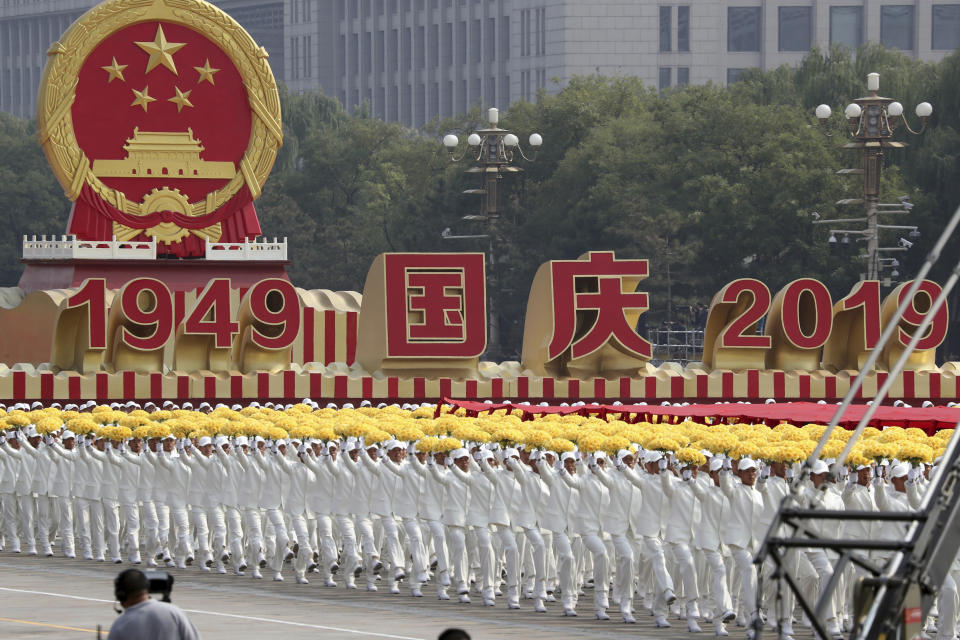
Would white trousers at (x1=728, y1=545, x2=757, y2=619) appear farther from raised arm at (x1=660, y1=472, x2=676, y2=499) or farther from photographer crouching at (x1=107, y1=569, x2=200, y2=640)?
photographer crouching at (x1=107, y1=569, x2=200, y2=640)

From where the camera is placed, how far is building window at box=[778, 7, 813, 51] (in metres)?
93.5

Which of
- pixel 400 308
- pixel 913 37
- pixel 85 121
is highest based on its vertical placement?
pixel 913 37

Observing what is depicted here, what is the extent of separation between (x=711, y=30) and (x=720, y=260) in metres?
40.5

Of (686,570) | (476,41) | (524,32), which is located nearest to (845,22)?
(524,32)

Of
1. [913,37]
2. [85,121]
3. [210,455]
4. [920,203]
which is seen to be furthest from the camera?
[913,37]

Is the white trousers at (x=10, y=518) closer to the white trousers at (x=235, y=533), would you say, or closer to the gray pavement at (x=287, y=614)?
the gray pavement at (x=287, y=614)

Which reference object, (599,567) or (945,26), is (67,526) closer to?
(599,567)

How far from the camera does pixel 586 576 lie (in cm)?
1838

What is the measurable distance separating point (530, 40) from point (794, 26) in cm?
1258

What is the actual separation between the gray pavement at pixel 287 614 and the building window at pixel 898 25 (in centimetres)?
7648

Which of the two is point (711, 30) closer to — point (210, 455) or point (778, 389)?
point (778, 389)

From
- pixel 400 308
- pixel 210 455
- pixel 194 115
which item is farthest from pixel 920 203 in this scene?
pixel 210 455

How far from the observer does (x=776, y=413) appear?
24875mm

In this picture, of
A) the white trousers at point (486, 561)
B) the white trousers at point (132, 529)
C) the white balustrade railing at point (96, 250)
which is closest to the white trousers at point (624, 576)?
the white trousers at point (486, 561)
